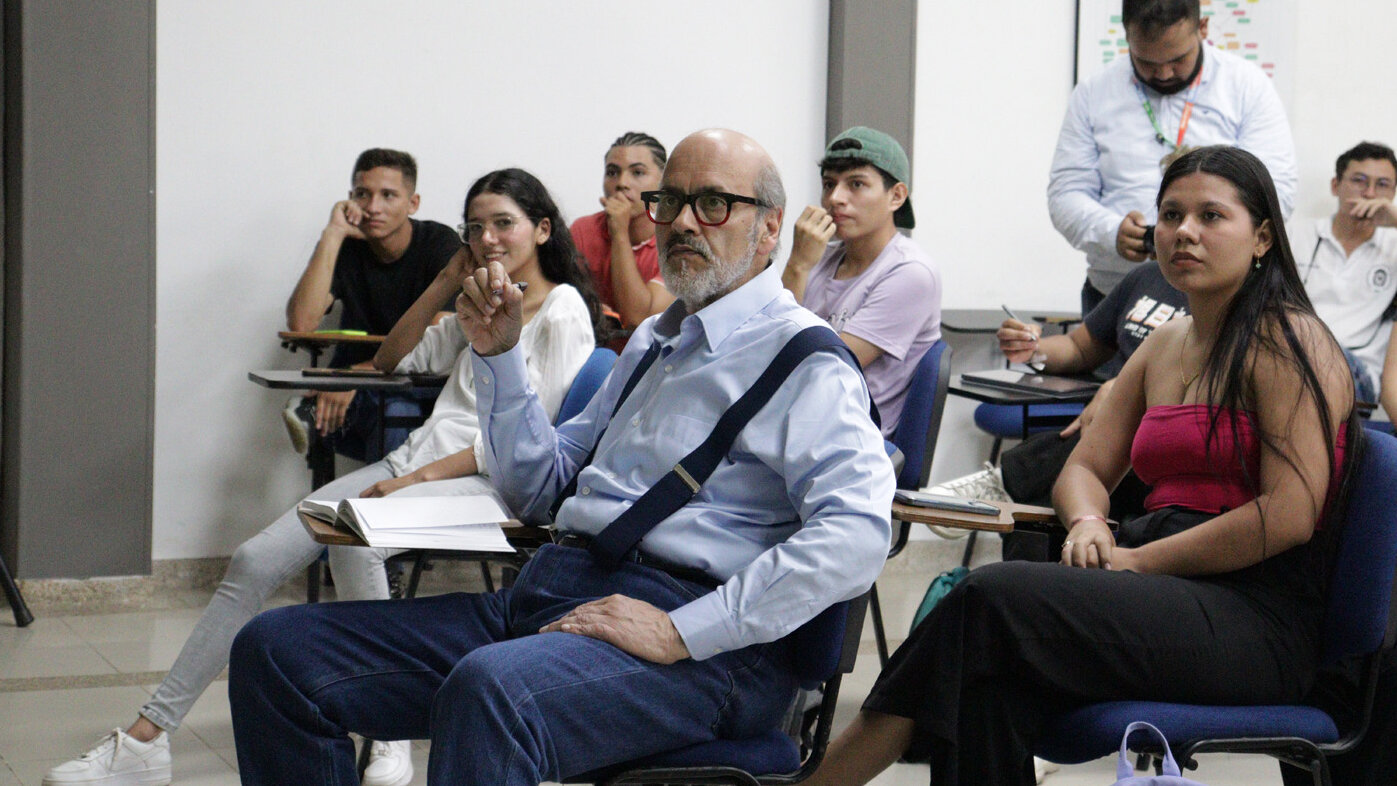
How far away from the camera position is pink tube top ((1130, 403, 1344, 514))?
1.96 meters

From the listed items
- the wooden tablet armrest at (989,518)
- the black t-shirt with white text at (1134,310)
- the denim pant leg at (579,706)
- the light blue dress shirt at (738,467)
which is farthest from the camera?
the black t-shirt with white text at (1134,310)

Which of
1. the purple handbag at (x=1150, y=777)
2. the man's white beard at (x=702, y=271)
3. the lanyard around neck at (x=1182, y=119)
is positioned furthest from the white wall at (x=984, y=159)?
the purple handbag at (x=1150, y=777)

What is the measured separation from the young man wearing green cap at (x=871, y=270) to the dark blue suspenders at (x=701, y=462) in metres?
1.47


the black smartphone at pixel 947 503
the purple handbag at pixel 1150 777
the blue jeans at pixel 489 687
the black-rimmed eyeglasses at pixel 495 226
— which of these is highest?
the black-rimmed eyeglasses at pixel 495 226

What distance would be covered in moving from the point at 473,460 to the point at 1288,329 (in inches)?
63.7

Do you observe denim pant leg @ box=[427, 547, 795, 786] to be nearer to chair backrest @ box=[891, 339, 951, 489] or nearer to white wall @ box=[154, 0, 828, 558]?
chair backrest @ box=[891, 339, 951, 489]

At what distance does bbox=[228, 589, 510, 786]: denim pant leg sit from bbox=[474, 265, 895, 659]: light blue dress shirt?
0.87 ft

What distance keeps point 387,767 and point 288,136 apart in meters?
2.40

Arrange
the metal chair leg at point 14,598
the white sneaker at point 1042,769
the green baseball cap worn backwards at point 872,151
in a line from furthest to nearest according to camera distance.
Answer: the metal chair leg at point 14,598 → the green baseball cap worn backwards at point 872,151 → the white sneaker at point 1042,769

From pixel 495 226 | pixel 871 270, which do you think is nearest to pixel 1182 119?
pixel 871 270

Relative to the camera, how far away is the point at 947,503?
2.13 metres

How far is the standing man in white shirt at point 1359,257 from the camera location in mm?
4754

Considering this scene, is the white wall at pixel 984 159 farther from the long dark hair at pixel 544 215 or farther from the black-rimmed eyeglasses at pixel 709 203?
the black-rimmed eyeglasses at pixel 709 203

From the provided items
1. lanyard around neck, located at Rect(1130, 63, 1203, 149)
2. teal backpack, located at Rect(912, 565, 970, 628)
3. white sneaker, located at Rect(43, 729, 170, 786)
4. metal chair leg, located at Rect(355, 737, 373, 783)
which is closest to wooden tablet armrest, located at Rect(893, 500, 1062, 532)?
teal backpack, located at Rect(912, 565, 970, 628)
